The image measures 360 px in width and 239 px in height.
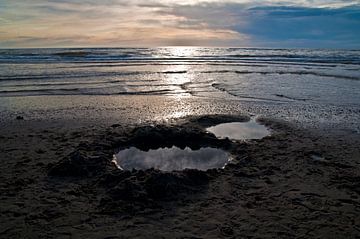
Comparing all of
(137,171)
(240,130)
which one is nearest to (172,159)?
(137,171)

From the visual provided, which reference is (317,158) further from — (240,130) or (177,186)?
(177,186)

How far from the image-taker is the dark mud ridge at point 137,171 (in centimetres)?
574

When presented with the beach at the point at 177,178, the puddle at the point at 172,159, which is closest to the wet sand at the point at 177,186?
the beach at the point at 177,178

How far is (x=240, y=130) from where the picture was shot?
33.2 ft

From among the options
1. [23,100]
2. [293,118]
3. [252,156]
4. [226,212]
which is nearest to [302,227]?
[226,212]

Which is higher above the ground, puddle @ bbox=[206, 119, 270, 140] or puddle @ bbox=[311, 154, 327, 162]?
puddle @ bbox=[206, 119, 270, 140]

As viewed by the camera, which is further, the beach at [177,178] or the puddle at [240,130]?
the puddle at [240,130]

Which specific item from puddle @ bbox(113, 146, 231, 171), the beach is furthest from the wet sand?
puddle @ bbox(113, 146, 231, 171)

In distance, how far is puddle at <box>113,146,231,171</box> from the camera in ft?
23.7

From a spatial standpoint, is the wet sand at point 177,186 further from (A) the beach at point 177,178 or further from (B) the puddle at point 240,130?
(B) the puddle at point 240,130

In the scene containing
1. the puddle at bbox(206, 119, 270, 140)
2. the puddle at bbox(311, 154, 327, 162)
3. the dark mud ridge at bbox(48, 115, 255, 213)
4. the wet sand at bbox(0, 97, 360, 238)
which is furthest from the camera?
the puddle at bbox(206, 119, 270, 140)

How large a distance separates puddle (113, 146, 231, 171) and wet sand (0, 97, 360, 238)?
30 centimetres

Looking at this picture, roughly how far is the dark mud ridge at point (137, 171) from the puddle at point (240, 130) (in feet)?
2.67

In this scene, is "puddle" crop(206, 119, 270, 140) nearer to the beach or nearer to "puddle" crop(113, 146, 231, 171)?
the beach
